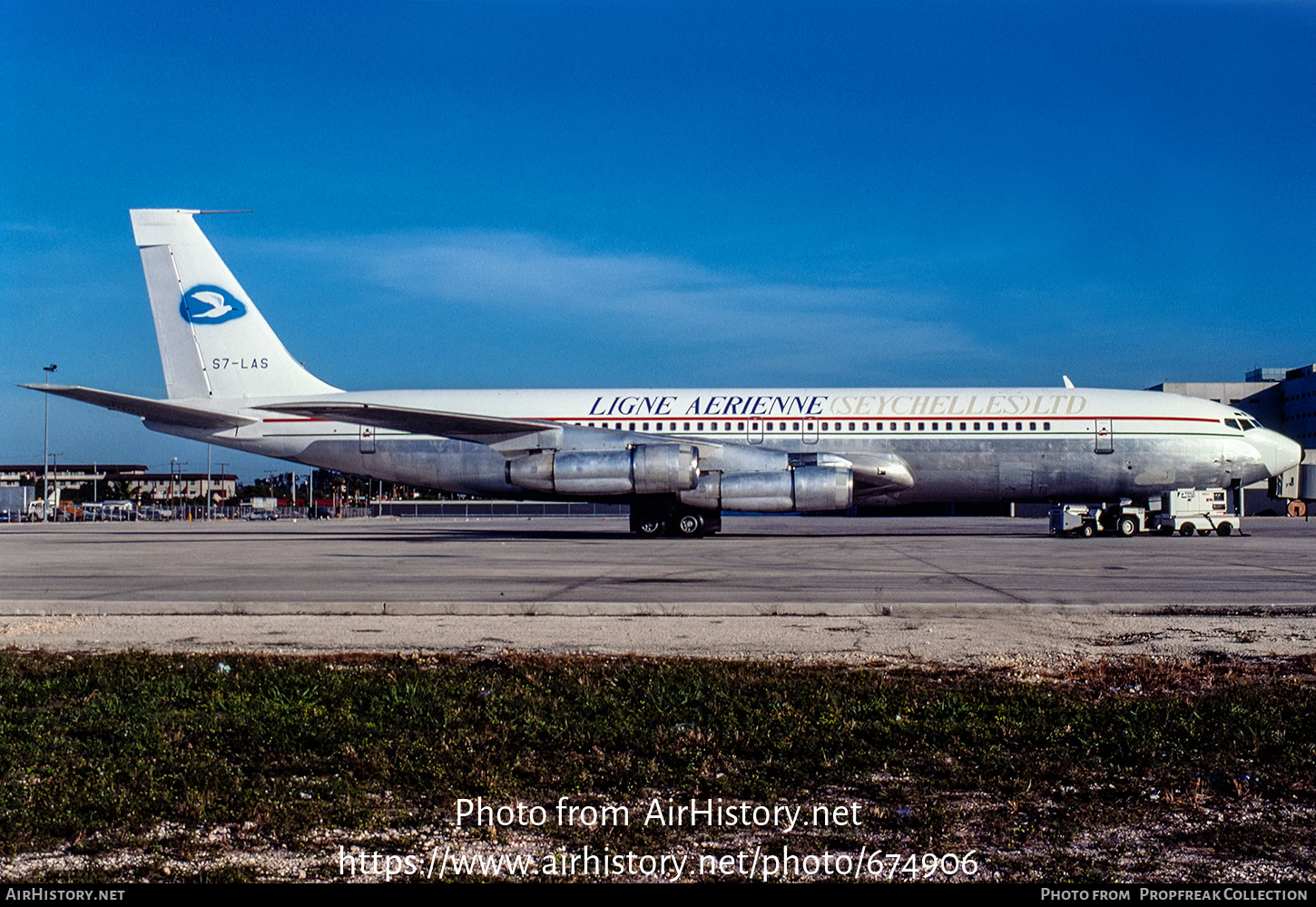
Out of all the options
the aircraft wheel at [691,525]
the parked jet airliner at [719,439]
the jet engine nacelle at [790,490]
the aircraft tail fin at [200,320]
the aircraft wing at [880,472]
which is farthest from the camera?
the aircraft tail fin at [200,320]

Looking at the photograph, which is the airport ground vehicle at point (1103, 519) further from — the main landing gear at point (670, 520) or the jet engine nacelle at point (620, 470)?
the jet engine nacelle at point (620, 470)

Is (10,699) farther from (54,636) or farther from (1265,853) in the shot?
(1265,853)

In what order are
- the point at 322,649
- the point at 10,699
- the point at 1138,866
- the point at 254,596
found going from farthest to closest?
the point at 254,596, the point at 322,649, the point at 10,699, the point at 1138,866

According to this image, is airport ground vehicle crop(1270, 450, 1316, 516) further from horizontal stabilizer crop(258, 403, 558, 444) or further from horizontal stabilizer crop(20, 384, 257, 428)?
horizontal stabilizer crop(20, 384, 257, 428)

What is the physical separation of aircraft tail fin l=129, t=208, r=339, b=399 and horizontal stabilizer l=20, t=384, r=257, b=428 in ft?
4.08

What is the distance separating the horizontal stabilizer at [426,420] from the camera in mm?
26188

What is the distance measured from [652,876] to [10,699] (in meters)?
4.27

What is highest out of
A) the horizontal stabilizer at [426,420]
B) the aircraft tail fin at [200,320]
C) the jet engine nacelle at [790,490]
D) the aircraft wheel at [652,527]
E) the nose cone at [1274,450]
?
the aircraft tail fin at [200,320]

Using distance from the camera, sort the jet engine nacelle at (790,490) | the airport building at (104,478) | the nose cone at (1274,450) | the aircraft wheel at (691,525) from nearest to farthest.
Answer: the jet engine nacelle at (790,490)
the aircraft wheel at (691,525)
the nose cone at (1274,450)
the airport building at (104,478)

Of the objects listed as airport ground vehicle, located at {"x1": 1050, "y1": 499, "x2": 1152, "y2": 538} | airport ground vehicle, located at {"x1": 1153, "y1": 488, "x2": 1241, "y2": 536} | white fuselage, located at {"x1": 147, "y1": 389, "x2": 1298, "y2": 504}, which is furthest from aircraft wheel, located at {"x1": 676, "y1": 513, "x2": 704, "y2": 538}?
airport ground vehicle, located at {"x1": 1153, "y1": 488, "x2": 1241, "y2": 536}

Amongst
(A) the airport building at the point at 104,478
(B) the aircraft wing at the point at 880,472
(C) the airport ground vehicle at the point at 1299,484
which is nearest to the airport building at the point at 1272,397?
(C) the airport ground vehicle at the point at 1299,484

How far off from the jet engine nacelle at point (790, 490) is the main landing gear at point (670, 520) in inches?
67.9

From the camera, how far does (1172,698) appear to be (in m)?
5.82

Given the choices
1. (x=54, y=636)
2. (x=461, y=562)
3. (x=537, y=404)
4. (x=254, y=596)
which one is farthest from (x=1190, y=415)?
(x=54, y=636)
